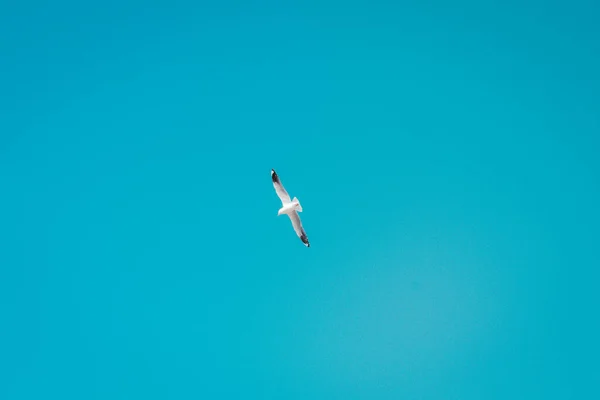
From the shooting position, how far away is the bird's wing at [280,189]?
12664 mm

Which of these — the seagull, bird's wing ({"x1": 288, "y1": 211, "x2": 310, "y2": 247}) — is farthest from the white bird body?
bird's wing ({"x1": 288, "y1": 211, "x2": 310, "y2": 247})

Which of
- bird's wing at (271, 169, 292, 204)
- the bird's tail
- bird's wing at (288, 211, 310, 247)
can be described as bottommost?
the bird's tail

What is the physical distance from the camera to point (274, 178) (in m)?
12.7

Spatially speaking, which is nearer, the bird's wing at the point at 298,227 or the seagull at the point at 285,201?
the seagull at the point at 285,201

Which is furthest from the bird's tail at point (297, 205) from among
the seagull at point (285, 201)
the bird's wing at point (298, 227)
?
the bird's wing at point (298, 227)

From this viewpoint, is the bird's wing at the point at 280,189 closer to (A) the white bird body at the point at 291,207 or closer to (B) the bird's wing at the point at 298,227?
(A) the white bird body at the point at 291,207

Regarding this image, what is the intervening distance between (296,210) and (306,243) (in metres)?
1.21

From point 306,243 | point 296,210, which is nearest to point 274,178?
point 296,210

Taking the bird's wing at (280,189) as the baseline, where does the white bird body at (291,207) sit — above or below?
below

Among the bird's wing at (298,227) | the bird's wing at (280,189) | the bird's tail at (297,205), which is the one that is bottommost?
the bird's tail at (297,205)

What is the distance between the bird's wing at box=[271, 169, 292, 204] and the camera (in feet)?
41.5

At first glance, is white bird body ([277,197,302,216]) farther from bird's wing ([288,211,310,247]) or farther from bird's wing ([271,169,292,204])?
bird's wing ([288,211,310,247])

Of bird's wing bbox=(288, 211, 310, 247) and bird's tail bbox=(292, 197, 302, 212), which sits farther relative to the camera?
bird's wing bbox=(288, 211, 310, 247)

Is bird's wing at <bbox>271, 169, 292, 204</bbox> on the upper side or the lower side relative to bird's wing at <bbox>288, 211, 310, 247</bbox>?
upper
